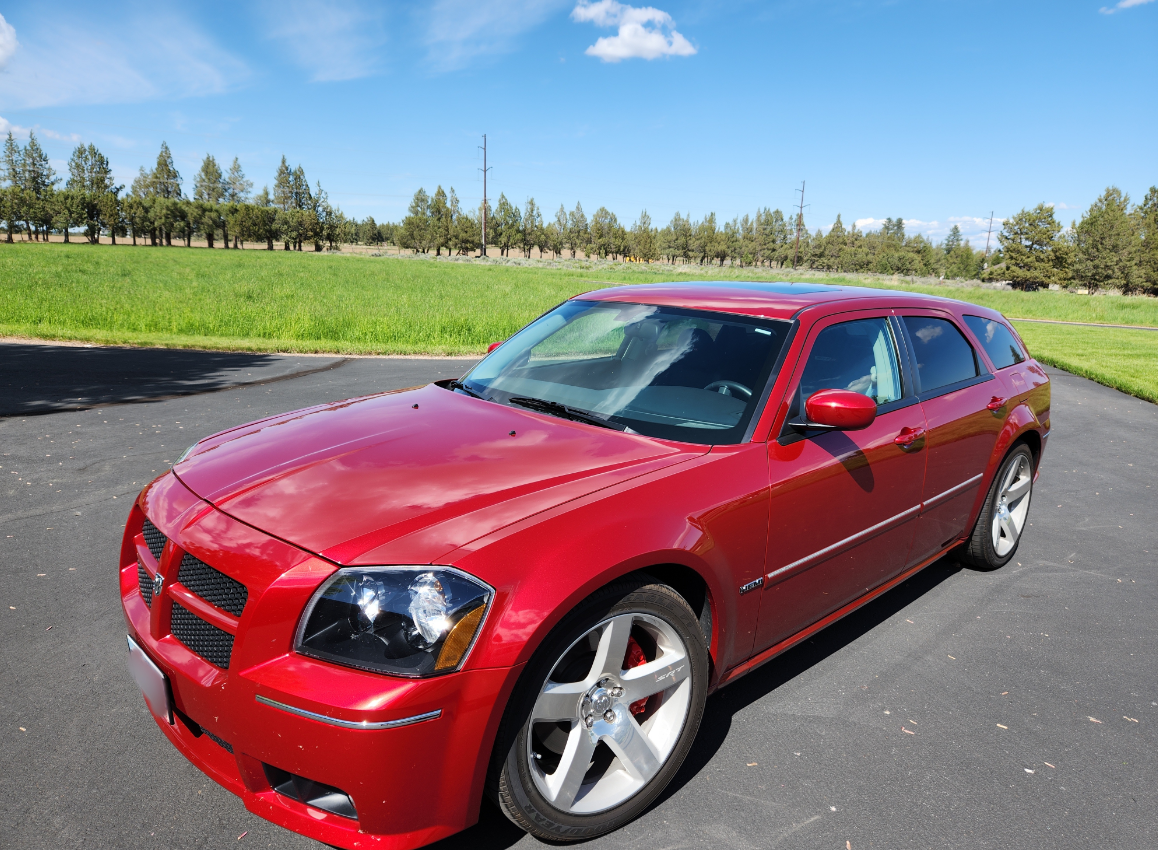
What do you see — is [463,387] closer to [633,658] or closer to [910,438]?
[633,658]

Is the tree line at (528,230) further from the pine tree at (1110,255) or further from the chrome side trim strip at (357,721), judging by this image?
the chrome side trim strip at (357,721)

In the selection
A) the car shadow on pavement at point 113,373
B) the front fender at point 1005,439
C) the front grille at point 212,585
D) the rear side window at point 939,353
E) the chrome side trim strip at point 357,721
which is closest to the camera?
the chrome side trim strip at point 357,721

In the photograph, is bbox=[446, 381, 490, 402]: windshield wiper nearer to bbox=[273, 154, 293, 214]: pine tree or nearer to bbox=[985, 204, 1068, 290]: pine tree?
bbox=[985, 204, 1068, 290]: pine tree

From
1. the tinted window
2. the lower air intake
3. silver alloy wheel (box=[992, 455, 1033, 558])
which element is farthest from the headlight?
silver alloy wheel (box=[992, 455, 1033, 558])

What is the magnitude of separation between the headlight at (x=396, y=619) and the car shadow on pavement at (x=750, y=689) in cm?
79

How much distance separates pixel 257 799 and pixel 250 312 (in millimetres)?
17305

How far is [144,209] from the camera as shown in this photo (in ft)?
344

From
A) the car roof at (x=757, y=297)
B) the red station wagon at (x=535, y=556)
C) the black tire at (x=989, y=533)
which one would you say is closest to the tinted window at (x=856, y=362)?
the red station wagon at (x=535, y=556)

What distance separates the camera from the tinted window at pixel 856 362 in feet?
10.0

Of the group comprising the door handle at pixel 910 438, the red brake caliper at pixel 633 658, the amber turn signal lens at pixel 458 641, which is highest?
the door handle at pixel 910 438

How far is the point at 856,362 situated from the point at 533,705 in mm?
2161

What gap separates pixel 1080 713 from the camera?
3041mm

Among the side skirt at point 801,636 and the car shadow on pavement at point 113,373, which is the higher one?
the car shadow on pavement at point 113,373

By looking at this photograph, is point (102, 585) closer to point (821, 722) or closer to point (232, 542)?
point (232, 542)
